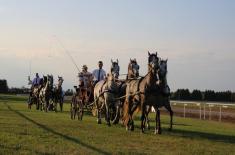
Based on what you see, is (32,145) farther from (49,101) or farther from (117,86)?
(49,101)

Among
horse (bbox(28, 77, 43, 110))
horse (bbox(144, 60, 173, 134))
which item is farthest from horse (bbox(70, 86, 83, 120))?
horse (bbox(28, 77, 43, 110))

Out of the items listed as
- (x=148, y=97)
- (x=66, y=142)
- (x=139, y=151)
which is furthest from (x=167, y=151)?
(x=148, y=97)

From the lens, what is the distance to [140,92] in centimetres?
1811

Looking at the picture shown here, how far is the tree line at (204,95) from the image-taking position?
7081 cm

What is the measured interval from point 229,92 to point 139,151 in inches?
2434

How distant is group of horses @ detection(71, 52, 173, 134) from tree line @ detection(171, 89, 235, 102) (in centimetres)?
4591

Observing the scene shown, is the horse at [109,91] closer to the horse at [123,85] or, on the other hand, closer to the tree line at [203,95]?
the horse at [123,85]

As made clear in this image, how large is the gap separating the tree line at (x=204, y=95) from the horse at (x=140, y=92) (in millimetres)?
51612

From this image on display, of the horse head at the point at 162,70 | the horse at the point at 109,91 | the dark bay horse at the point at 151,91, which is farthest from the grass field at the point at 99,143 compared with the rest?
the horse at the point at 109,91

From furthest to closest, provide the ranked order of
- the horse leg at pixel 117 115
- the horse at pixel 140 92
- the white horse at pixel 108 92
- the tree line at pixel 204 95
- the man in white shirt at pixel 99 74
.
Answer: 1. the tree line at pixel 204 95
2. the man in white shirt at pixel 99 74
3. the horse leg at pixel 117 115
4. the white horse at pixel 108 92
5. the horse at pixel 140 92

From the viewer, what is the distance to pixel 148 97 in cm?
1788

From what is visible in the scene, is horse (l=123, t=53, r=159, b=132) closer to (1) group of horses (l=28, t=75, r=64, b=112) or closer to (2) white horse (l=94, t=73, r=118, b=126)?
(2) white horse (l=94, t=73, r=118, b=126)

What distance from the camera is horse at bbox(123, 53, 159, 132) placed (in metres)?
17.5

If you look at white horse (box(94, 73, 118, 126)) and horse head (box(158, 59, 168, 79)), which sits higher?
horse head (box(158, 59, 168, 79))
